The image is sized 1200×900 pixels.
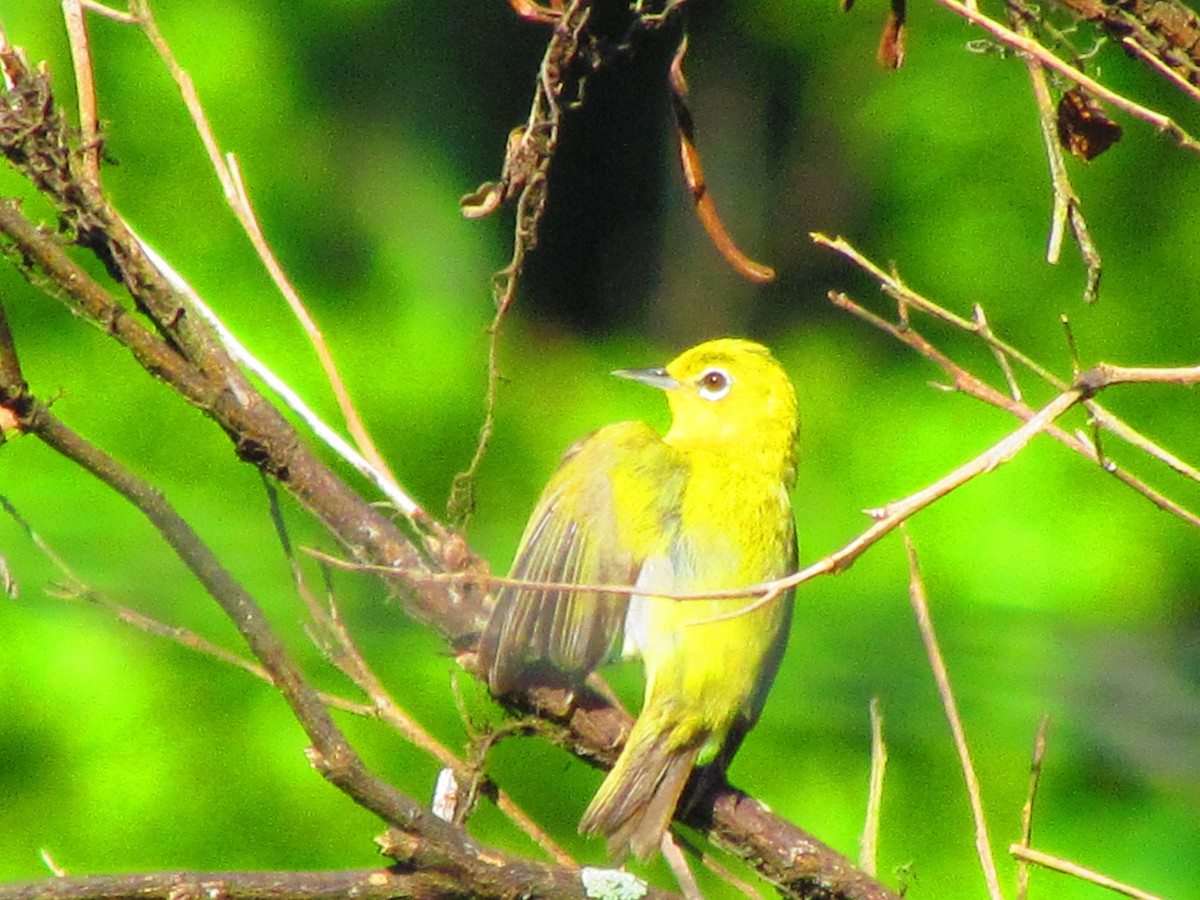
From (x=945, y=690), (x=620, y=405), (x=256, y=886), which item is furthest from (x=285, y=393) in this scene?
(x=620, y=405)

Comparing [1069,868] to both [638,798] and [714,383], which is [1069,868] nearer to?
[638,798]

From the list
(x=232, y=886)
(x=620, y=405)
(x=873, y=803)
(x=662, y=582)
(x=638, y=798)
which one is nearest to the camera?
(x=232, y=886)

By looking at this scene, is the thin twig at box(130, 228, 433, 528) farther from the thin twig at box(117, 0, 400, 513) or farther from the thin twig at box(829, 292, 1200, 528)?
the thin twig at box(829, 292, 1200, 528)

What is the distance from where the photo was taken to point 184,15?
5227mm

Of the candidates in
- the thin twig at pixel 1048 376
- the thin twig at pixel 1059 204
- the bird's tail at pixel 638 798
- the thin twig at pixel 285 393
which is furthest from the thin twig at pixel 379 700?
the thin twig at pixel 1059 204

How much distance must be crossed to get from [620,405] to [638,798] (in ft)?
11.0

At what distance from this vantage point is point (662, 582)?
2.51 meters

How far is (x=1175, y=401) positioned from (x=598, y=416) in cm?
186

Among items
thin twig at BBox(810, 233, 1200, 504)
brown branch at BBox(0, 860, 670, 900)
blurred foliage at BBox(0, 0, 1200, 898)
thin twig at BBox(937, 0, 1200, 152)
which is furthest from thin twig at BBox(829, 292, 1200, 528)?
blurred foliage at BBox(0, 0, 1200, 898)

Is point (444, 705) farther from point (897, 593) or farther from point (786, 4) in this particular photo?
point (786, 4)

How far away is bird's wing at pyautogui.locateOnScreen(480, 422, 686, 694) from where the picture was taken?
7.40ft

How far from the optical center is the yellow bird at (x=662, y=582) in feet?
7.58

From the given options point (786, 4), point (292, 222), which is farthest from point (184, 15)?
point (786, 4)

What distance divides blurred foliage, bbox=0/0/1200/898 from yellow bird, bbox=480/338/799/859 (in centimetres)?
147
